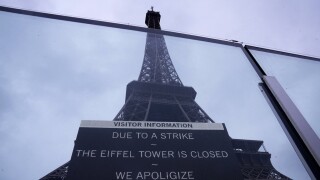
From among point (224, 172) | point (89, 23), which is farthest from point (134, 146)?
point (89, 23)

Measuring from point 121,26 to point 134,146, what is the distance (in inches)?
52.6

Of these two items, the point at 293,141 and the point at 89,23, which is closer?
the point at 293,141

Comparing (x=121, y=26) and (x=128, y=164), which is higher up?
(x=121, y=26)

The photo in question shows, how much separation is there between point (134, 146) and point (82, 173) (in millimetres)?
467

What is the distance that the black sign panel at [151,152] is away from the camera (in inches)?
87.0

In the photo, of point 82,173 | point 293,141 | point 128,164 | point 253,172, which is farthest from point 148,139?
point 253,172

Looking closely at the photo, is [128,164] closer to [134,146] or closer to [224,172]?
[134,146]

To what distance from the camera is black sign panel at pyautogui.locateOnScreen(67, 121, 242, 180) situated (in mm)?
2209

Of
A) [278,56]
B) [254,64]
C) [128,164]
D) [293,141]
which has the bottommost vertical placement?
[293,141]

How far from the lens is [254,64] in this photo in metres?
2.73

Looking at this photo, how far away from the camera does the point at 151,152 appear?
7.57 feet

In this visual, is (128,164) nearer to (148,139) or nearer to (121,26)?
(148,139)

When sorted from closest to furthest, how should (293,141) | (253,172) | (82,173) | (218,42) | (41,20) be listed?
(293,141), (82,173), (41,20), (218,42), (253,172)

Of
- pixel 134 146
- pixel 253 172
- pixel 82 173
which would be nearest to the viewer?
pixel 82 173
